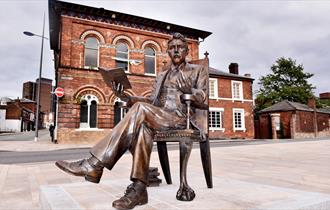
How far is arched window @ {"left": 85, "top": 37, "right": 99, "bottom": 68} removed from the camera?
19125 millimetres

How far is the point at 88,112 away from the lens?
60.1 ft

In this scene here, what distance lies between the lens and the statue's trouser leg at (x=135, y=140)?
2.52m

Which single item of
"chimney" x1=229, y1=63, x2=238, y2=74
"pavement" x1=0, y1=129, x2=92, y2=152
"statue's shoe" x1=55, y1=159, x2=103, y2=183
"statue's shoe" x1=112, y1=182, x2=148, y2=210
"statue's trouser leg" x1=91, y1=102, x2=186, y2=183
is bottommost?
"pavement" x1=0, y1=129, x2=92, y2=152

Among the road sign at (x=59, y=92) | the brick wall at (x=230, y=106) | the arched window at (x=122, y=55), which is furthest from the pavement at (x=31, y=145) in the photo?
the brick wall at (x=230, y=106)

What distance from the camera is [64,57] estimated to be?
18016mm

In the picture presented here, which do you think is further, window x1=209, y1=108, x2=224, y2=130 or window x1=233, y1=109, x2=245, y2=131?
window x1=233, y1=109, x2=245, y2=131

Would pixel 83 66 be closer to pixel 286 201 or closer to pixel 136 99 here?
pixel 136 99

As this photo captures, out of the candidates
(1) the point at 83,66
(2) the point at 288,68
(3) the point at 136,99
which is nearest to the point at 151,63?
(1) the point at 83,66

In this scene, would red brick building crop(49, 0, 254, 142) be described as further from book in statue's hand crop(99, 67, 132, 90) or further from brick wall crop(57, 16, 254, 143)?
book in statue's hand crop(99, 67, 132, 90)

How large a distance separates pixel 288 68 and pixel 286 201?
4583 cm

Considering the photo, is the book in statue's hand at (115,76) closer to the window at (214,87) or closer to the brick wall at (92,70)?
the brick wall at (92,70)

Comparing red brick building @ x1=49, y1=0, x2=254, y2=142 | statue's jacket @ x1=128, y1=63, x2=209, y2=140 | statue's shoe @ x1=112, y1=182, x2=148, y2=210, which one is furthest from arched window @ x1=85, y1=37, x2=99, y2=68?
statue's shoe @ x1=112, y1=182, x2=148, y2=210

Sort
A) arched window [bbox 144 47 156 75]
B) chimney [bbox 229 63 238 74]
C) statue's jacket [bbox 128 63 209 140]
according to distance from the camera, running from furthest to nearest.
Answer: chimney [bbox 229 63 238 74] → arched window [bbox 144 47 156 75] → statue's jacket [bbox 128 63 209 140]

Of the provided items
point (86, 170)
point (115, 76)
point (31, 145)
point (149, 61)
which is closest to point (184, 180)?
point (86, 170)
